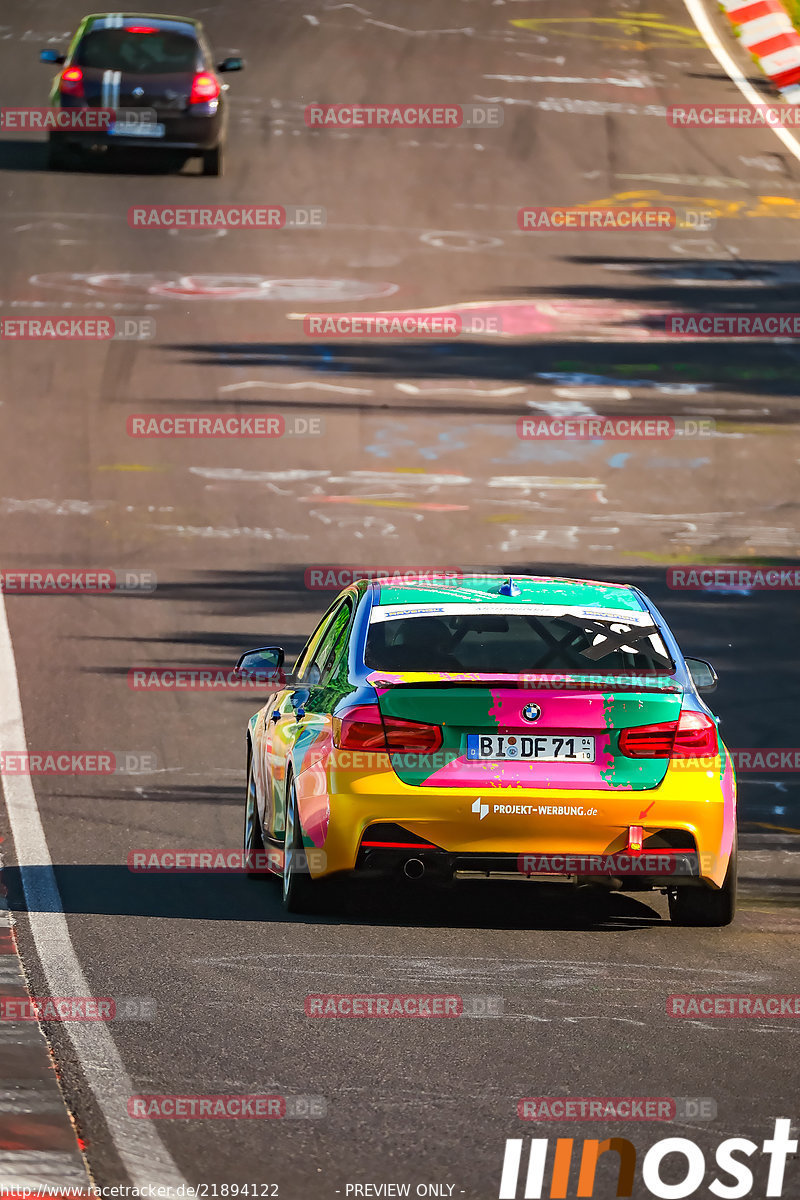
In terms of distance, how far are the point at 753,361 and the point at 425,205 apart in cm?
654

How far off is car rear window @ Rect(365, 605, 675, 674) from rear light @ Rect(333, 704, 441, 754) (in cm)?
40

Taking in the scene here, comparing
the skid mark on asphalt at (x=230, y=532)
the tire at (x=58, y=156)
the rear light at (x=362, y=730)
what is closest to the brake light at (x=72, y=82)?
the tire at (x=58, y=156)

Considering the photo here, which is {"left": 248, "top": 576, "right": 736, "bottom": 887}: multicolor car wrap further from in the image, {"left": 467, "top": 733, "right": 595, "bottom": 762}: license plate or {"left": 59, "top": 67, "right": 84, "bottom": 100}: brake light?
{"left": 59, "top": 67, "right": 84, "bottom": 100}: brake light

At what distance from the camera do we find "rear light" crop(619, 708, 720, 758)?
26.7ft

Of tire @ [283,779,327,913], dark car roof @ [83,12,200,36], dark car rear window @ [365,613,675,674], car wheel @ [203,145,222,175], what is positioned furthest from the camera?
car wheel @ [203,145,222,175]

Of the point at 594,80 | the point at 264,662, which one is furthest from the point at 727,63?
the point at 264,662

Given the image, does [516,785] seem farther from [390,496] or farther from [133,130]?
[133,130]

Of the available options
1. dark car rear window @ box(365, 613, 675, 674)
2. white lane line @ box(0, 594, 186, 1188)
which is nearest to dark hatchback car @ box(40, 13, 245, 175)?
white lane line @ box(0, 594, 186, 1188)

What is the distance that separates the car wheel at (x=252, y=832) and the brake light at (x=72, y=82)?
1679 cm

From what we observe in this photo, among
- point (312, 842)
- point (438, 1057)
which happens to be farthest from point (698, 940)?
point (438, 1057)

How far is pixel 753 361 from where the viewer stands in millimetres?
22641

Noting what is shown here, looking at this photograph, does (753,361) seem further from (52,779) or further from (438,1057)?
(438,1057)

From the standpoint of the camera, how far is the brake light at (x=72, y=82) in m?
25.0

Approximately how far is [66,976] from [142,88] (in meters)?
19.2
